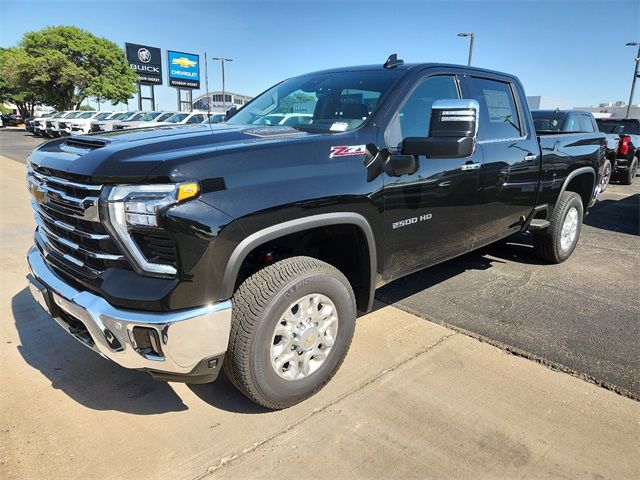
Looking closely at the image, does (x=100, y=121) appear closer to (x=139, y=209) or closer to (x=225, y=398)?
(x=225, y=398)

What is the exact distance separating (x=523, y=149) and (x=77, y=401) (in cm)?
395

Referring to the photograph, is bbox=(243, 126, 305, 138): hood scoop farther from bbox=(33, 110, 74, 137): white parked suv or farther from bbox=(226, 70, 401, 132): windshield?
bbox=(33, 110, 74, 137): white parked suv

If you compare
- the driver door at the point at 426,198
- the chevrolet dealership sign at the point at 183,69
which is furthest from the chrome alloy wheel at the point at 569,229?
the chevrolet dealership sign at the point at 183,69

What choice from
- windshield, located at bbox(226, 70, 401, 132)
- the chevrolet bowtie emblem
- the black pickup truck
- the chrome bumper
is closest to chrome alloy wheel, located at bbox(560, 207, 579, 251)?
the black pickup truck

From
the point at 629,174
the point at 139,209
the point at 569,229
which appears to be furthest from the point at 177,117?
the point at 139,209

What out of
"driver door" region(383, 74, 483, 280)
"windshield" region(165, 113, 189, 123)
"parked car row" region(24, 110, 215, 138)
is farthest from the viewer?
"parked car row" region(24, 110, 215, 138)

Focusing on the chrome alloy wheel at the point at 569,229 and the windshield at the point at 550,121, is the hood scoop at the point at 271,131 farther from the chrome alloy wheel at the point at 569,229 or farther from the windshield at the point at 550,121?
the windshield at the point at 550,121

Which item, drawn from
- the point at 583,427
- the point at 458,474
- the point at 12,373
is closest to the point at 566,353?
the point at 583,427

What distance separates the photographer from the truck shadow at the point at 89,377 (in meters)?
2.73

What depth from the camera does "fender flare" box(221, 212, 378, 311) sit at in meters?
2.21

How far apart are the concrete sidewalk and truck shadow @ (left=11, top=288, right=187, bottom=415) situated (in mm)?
10

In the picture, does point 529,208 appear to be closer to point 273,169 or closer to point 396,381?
point 396,381

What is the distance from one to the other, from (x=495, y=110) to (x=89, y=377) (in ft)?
12.3

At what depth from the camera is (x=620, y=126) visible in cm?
1412
